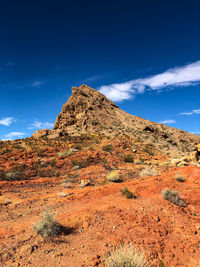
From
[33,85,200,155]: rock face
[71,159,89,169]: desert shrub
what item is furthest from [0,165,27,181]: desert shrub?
[33,85,200,155]: rock face

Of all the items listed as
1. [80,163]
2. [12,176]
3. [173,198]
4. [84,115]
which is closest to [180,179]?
[173,198]

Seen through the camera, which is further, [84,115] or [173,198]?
[84,115]

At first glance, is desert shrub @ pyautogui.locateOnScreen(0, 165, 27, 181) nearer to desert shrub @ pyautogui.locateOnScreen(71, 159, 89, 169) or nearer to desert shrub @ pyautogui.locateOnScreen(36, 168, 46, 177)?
desert shrub @ pyautogui.locateOnScreen(36, 168, 46, 177)

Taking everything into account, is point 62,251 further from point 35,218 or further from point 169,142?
point 169,142

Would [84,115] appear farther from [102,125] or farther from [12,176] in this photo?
[12,176]

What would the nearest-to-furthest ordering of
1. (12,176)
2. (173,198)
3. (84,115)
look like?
(173,198) < (12,176) < (84,115)

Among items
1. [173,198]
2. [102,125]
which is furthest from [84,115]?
[173,198]

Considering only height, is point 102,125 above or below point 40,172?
above

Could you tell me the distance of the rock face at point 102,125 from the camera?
32.3 meters

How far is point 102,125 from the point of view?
34969 mm

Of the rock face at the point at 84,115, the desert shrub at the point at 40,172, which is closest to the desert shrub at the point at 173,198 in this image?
the desert shrub at the point at 40,172

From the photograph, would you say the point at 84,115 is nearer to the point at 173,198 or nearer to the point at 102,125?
the point at 102,125

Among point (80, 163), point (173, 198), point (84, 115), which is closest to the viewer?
point (173, 198)

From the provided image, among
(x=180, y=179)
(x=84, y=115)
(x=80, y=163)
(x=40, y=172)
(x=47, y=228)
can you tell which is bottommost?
(x=47, y=228)
